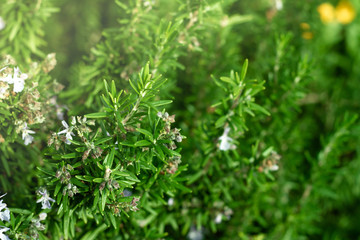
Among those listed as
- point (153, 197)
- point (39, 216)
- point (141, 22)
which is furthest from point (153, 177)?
point (141, 22)

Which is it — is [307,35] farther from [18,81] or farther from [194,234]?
[18,81]

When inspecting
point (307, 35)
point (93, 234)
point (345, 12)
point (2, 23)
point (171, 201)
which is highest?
point (345, 12)

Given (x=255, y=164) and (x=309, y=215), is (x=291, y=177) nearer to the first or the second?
(x=309, y=215)

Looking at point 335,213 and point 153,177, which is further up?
point 335,213

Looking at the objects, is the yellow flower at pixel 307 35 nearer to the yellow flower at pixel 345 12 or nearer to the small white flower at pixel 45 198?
the yellow flower at pixel 345 12

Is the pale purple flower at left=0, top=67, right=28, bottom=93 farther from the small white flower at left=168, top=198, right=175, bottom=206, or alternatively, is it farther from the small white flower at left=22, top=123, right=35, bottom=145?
the small white flower at left=168, top=198, right=175, bottom=206

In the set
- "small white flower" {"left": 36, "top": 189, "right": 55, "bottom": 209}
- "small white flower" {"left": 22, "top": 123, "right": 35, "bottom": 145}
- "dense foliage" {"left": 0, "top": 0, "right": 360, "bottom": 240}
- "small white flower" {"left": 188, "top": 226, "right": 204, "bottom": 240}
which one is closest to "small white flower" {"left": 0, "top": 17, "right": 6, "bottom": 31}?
"dense foliage" {"left": 0, "top": 0, "right": 360, "bottom": 240}

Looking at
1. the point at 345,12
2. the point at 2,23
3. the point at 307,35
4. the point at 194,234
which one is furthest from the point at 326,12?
the point at 2,23
